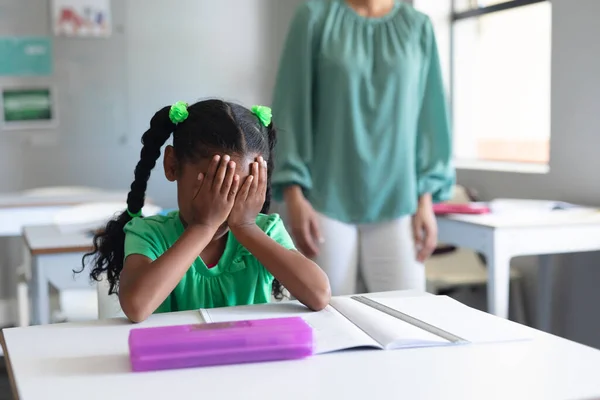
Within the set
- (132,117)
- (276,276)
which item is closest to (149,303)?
(276,276)

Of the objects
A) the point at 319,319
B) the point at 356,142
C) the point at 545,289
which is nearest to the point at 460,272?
the point at 545,289


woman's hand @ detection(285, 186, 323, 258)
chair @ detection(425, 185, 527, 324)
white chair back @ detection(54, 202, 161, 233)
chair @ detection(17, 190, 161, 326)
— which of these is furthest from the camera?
chair @ detection(425, 185, 527, 324)

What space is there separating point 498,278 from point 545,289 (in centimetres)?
70

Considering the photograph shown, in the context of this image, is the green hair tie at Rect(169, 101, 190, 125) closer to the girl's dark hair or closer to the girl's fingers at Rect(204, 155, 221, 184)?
the girl's dark hair

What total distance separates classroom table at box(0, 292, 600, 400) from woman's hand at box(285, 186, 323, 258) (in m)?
0.82

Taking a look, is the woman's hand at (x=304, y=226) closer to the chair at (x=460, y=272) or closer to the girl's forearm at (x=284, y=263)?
the girl's forearm at (x=284, y=263)

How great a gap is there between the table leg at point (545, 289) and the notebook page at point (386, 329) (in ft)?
6.07

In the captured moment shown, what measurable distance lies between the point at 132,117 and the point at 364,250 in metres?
3.05

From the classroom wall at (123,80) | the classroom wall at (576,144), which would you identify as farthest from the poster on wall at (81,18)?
the classroom wall at (576,144)

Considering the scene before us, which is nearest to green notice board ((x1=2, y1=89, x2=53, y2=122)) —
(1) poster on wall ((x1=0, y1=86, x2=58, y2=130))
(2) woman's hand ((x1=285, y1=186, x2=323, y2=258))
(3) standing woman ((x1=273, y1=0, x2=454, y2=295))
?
(1) poster on wall ((x1=0, y1=86, x2=58, y2=130))

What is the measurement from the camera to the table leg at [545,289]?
9.23 feet

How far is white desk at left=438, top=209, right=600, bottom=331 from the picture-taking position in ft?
7.20

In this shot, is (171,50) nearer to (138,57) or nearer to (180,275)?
(138,57)

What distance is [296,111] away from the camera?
1816 millimetres
